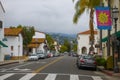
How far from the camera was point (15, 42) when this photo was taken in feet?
266

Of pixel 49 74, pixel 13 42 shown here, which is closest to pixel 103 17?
pixel 49 74

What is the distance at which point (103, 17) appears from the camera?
103ft

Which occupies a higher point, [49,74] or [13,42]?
[13,42]

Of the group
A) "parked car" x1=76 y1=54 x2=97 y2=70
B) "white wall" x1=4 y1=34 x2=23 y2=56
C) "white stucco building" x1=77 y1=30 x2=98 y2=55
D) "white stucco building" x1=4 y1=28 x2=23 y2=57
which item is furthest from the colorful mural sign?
"white stucco building" x1=77 y1=30 x2=98 y2=55

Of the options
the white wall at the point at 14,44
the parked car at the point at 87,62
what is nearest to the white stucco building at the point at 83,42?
the white wall at the point at 14,44

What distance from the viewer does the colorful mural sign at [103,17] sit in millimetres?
30866

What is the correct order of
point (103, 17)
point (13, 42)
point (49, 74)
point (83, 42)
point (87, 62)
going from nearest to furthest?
point (49, 74)
point (103, 17)
point (87, 62)
point (13, 42)
point (83, 42)

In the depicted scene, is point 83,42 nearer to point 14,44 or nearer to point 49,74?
point 14,44

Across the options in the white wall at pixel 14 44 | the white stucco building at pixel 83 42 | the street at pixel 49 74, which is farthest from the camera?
the white stucco building at pixel 83 42

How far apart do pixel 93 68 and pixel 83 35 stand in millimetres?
88483

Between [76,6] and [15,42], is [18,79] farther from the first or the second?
[15,42]

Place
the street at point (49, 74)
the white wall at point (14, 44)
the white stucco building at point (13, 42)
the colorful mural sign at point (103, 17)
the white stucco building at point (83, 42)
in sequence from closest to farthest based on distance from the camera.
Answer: the street at point (49, 74) → the colorful mural sign at point (103, 17) → the white stucco building at point (13, 42) → the white wall at point (14, 44) → the white stucco building at point (83, 42)

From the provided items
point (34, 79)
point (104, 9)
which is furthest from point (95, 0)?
point (34, 79)

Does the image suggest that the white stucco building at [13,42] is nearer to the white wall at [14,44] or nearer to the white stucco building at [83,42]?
the white wall at [14,44]
